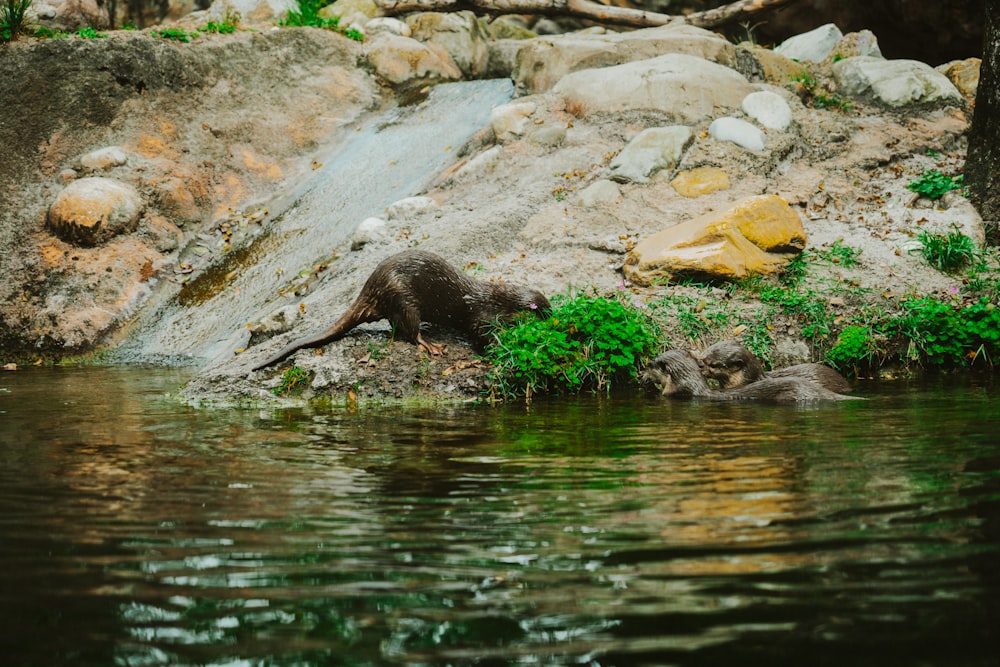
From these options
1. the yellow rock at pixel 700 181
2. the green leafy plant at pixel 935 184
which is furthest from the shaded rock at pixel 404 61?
the green leafy plant at pixel 935 184

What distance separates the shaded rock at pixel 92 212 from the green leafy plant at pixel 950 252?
428 inches

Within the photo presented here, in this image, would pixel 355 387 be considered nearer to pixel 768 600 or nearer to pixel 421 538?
pixel 421 538

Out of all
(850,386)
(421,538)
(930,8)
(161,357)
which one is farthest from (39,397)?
(930,8)

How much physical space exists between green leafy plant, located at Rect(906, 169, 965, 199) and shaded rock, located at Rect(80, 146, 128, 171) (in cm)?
1161

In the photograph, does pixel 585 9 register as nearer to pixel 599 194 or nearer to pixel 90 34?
pixel 599 194

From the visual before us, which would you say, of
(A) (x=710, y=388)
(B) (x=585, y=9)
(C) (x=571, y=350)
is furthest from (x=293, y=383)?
(B) (x=585, y=9)

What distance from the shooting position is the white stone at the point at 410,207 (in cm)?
1116

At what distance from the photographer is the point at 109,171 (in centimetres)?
1340

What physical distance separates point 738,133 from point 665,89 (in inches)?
59.0

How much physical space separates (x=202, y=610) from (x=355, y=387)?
4.95m

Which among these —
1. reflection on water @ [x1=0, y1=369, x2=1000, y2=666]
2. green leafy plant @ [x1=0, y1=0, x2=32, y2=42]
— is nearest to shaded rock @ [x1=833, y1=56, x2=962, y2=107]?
reflection on water @ [x1=0, y1=369, x2=1000, y2=666]

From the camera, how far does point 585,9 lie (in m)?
18.5

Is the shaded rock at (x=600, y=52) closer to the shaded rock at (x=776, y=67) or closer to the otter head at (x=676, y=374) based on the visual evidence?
the shaded rock at (x=776, y=67)

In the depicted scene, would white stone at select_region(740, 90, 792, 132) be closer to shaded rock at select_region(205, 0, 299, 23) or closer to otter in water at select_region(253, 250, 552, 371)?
otter in water at select_region(253, 250, 552, 371)
